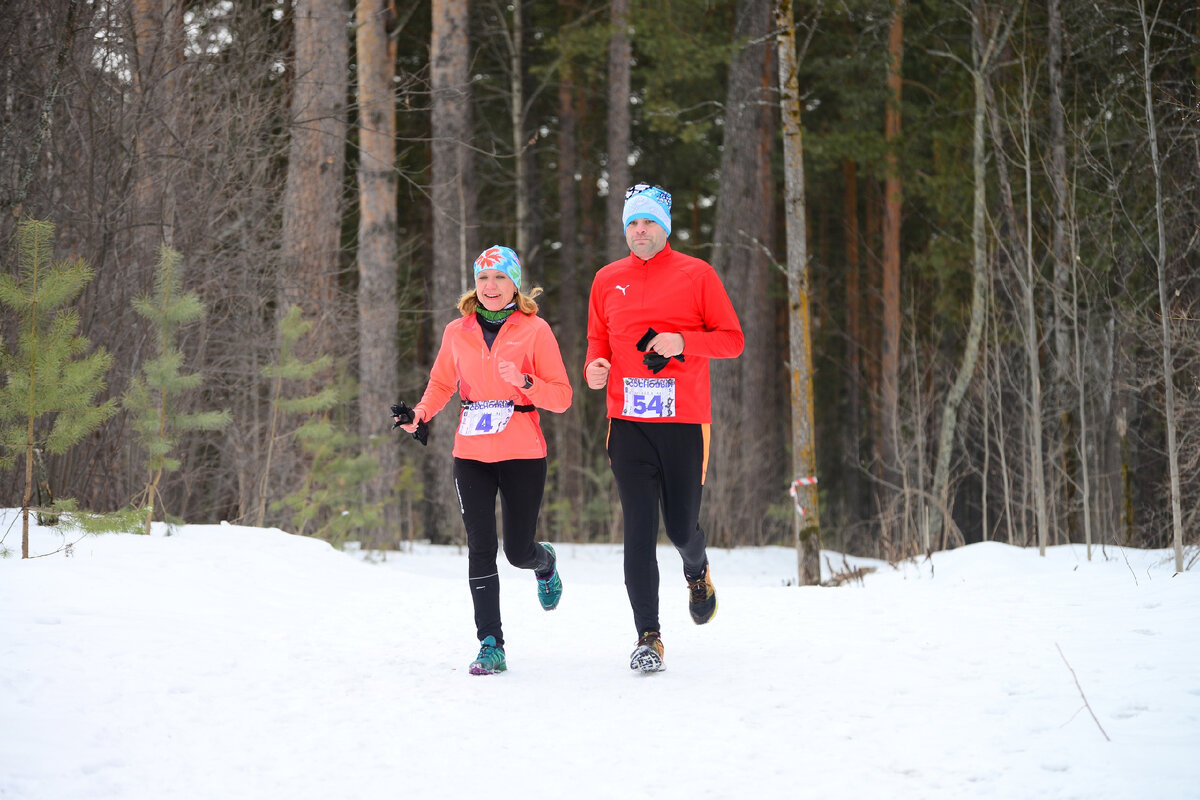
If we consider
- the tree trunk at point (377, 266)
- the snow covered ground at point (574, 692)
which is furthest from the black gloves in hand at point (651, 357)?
the tree trunk at point (377, 266)

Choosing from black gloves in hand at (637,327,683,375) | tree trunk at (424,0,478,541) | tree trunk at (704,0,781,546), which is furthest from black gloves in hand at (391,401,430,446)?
tree trunk at (704,0,781,546)

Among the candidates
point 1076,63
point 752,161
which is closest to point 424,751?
point 1076,63

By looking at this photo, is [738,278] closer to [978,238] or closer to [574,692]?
[978,238]

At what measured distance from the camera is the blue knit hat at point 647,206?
4926 millimetres

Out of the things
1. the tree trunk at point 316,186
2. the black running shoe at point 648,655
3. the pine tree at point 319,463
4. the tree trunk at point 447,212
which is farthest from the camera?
the tree trunk at point 447,212

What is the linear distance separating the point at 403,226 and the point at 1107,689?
76.4 feet

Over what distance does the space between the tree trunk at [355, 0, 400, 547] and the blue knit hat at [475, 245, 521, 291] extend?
846 cm

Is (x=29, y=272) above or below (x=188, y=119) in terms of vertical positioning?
below

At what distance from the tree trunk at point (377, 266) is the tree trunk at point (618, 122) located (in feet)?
17.9

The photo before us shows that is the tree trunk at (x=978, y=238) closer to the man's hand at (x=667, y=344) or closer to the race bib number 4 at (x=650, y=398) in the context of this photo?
the race bib number 4 at (x=650, y=398)

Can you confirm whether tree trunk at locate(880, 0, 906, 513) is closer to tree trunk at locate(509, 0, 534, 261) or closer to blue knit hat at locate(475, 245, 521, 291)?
tree trunk at locate(509, 0, 534, 261)

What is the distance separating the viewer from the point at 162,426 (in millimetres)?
7168

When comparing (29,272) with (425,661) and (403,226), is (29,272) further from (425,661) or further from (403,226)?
(403,226)

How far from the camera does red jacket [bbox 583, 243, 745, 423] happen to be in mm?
4781
